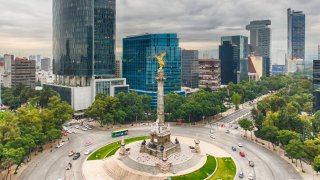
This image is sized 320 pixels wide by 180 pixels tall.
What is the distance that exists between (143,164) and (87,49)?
92.0 m

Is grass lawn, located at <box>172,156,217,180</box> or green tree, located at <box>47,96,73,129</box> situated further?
green tree, located at <box>47,96,73,129</box>

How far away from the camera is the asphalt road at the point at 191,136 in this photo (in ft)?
251

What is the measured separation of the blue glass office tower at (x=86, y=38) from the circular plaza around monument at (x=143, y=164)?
7484 cm

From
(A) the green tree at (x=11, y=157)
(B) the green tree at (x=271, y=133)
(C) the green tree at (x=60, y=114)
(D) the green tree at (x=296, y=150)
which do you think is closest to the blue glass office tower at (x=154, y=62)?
(C) the green tree at (x=60, y=114)

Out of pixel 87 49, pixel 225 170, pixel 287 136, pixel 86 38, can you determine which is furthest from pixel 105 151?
pixel 86 38

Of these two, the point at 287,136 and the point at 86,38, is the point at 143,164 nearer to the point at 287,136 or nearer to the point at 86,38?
the point at 287,136

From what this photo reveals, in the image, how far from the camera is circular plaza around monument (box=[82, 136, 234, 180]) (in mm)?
75875

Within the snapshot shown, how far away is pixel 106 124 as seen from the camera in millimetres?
132125

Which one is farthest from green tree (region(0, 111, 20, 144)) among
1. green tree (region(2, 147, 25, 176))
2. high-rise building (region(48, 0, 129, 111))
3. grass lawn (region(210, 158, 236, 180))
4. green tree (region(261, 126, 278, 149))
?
green tree (region(261, 126, 278, 149))

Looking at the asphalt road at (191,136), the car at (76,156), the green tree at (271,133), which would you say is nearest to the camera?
the asphalt road at (191,136)

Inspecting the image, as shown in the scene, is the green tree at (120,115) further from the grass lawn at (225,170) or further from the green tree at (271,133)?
the green tree at (271,133)

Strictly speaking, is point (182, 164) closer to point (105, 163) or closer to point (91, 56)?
point (105, 163)

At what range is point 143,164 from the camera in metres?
80.2

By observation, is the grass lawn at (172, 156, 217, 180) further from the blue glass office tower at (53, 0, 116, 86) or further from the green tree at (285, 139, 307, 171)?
the blue glass office tower at (53, 0, 116, 86)
